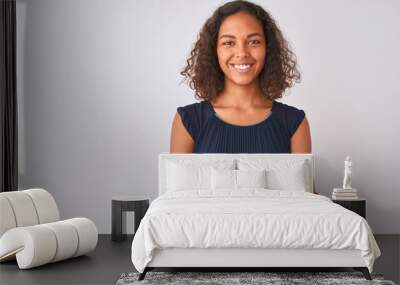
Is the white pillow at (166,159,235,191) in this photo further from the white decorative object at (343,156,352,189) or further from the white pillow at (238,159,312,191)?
the white decorative object at (343,156,352,189)

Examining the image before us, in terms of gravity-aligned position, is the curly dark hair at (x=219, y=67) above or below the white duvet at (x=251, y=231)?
above

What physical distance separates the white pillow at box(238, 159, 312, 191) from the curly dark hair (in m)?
0.82

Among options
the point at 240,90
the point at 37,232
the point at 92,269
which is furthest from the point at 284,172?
the point at 37,232

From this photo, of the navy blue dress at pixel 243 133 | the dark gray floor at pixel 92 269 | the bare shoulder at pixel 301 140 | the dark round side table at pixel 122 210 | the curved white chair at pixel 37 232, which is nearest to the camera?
the dark gray floor at pixel 92 269

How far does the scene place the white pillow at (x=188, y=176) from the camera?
19.9ft

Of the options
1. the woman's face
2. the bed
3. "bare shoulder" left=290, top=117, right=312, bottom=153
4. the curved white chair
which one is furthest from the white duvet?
the woman's face

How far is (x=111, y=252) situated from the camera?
600 centimetres

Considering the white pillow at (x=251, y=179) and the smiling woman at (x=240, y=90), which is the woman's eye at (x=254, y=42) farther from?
the white pillow at (x=251, y=179)

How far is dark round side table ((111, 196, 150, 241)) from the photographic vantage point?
6.48 meters

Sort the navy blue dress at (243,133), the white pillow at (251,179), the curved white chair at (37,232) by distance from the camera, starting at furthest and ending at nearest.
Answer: the navy blue dress at (243,133), the white pillow at (251,179), the curved white chair at (37,232)

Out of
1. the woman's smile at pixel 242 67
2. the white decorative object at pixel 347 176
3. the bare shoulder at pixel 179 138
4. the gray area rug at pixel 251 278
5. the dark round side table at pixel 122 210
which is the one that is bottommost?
the gray area rug at pixel 251 278

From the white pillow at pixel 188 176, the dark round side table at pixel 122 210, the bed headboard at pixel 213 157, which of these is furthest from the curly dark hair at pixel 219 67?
the dark round side table at pixel 122 210

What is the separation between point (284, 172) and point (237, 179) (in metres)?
0.44

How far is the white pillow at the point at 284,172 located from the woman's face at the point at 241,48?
0.89 metres
